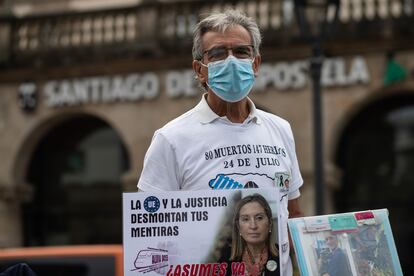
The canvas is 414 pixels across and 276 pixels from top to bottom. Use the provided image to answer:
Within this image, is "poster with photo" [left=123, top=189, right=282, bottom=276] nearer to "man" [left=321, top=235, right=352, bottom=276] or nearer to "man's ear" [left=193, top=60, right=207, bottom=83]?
"man" [left=321, top=235, right=352, bottom=276]

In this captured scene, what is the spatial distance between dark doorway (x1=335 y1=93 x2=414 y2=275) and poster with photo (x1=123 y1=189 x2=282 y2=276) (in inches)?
542

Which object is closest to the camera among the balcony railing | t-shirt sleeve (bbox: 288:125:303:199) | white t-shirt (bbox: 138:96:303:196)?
white t-shirt (bbox: 138:96:303:196)

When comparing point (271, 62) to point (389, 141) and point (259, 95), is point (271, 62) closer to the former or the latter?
point (259, 95)

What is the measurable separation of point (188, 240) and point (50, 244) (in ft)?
55.6

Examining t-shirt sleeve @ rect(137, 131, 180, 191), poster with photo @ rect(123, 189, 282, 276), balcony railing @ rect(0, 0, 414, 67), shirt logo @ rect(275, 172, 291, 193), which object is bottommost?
poster with photo @ rect(123, 189, 282, 276)

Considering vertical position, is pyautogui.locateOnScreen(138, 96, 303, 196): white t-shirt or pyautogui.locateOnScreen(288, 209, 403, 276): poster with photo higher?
pyautogui.locateOnScreen(138, 96, 303, 196): white t-shirt

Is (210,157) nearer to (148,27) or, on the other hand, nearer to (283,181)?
(283,181)

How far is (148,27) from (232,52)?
1439 cm

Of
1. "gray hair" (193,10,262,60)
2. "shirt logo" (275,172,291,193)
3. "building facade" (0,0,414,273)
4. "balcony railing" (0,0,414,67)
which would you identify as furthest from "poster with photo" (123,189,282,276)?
"balcony railing" (0,0,414,67)

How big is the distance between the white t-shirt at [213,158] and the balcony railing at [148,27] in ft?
42.6

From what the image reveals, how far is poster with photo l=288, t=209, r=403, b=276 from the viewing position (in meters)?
3.43

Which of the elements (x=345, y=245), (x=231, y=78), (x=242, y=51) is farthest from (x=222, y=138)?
(x=345, y=245)

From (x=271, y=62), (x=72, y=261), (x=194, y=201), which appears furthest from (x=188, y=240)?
(x=271, y=62)

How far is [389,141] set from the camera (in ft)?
56.3
